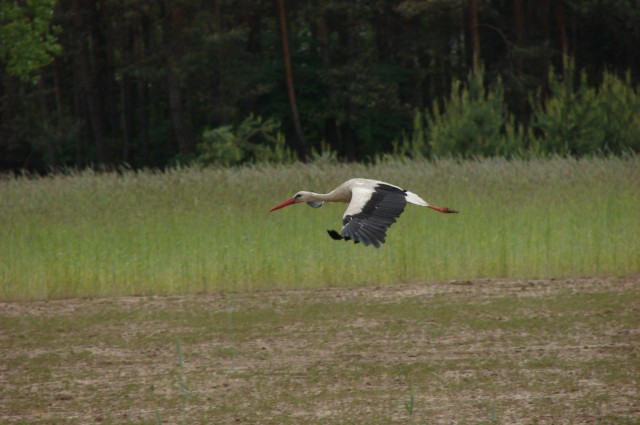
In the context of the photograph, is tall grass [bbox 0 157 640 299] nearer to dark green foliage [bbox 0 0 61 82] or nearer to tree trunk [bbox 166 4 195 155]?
dark green foliage [bbox 0 0 61 82]

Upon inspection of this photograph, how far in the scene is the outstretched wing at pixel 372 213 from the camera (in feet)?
23.0

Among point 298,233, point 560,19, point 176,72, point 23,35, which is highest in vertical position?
point 23,35

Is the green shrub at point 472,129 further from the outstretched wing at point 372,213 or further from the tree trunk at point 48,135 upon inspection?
the outstretched wing at point 372,213

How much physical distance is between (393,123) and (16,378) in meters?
28.2

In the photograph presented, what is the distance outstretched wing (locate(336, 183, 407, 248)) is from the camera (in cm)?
702

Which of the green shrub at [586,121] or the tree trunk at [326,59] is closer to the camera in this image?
the green shrub at [586,121]

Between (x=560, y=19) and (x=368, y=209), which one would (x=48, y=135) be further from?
(x=368, y=209)

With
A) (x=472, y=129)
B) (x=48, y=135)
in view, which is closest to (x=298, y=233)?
(x=472, y=129)

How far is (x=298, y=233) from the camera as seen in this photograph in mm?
13562

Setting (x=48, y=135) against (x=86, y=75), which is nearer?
(x=48, y=135)

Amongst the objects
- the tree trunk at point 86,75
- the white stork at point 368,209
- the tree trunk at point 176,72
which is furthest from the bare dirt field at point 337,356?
the tree trunk at point 86,75

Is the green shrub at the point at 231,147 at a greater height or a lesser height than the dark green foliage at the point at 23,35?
lesser

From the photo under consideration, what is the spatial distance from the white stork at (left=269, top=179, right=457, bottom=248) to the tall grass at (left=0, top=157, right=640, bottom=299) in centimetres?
355

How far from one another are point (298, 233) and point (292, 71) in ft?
77.8
